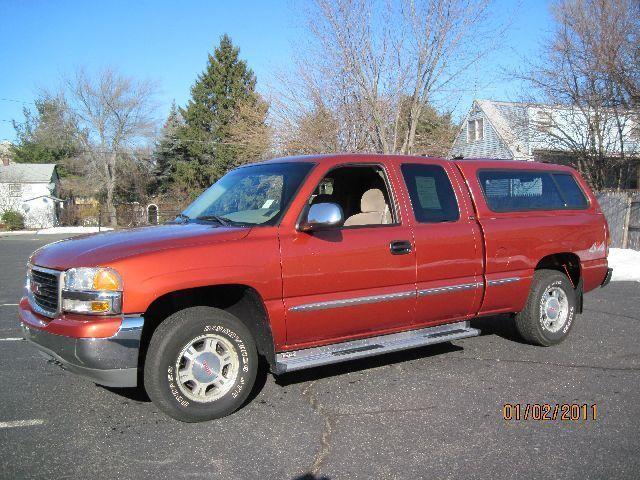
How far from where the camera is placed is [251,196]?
16.3ft

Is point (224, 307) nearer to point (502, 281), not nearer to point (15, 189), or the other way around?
point (502, 281)

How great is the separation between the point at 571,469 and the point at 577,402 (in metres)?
1.18

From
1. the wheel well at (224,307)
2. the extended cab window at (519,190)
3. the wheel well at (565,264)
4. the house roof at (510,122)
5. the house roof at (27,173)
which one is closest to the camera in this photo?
the wheel well at (224,307)

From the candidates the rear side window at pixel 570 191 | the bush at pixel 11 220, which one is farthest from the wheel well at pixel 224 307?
the bush at pixel 11 220

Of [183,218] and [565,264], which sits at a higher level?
[183,218]

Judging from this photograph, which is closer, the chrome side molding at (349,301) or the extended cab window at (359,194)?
the chrome side molding at (349,301)

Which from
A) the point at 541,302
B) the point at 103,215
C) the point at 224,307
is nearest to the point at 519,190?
the point at 541,302

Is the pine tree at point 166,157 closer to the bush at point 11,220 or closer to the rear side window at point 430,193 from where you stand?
the bush at point 11,220

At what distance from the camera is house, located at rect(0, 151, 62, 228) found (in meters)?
42.3

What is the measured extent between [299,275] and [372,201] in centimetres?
136

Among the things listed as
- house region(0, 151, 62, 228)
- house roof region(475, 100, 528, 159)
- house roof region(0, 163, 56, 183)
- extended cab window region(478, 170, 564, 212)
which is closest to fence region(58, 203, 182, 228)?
house region(0, 151, 62, 228)

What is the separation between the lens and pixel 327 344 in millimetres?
4527

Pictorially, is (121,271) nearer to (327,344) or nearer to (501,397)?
(327,344)

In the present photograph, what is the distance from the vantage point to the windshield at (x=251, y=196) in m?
4.50
